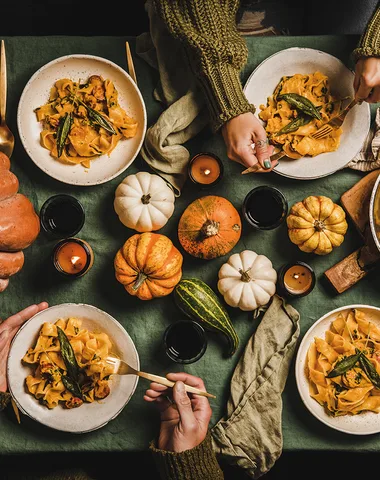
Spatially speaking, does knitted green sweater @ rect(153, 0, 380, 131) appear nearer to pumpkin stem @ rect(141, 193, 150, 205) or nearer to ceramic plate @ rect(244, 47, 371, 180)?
ceramic plate @ rect(244, 47, 371, 180)

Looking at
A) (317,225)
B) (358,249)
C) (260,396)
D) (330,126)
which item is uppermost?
(330,126)

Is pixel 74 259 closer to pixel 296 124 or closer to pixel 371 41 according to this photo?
pixel 296 124

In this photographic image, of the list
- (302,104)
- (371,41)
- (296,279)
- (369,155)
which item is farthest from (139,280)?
(371,41)

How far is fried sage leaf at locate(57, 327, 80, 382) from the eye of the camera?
2.12 meters

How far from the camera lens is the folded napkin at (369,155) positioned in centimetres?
224

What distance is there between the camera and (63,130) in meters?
2.18

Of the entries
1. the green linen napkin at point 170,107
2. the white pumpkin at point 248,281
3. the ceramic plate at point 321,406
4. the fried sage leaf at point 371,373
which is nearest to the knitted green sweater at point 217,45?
the green linen napkin at point 170,107

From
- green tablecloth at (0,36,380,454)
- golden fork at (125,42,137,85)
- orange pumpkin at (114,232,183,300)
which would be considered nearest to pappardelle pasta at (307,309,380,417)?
green tablecloth at (0,36,380,454)

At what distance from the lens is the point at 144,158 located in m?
2.26

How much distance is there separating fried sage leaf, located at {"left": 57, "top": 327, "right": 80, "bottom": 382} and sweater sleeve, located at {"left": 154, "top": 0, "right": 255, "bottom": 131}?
42.8 inches

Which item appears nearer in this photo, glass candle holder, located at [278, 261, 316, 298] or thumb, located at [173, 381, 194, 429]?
thumb, located at [173, 381, 194, 429]

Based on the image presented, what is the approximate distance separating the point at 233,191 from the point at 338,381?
3.04 feet

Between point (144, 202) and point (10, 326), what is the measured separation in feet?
2.57

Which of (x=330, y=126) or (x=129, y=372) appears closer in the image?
(x=129, y=372)
